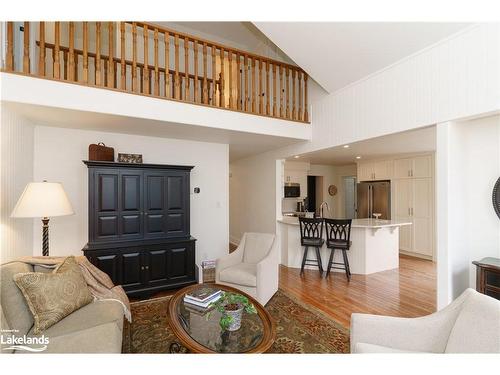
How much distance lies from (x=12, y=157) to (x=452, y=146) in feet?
15.4

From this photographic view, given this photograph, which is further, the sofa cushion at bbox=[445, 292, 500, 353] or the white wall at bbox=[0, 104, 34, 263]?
the white wall at bbox=[0, 104, 34, 263]

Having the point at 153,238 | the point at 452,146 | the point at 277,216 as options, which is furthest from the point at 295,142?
the point at 153,238

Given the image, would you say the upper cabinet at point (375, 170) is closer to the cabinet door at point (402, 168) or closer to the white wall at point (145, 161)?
the cabinet door at point (402, 168)

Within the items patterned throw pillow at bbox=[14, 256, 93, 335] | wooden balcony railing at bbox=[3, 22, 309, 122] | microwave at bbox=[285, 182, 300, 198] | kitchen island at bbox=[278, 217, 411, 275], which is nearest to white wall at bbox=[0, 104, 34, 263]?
wooden balcony railing at bbox=[3, 22, 309, 122]

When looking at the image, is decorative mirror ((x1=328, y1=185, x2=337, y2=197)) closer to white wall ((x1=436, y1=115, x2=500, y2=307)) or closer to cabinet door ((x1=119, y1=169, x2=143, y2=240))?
white wall ((x1=436, y1=115, x2=500, y2=307))

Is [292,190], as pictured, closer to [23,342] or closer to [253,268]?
[253,268]

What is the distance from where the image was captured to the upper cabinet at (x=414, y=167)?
5191 mm

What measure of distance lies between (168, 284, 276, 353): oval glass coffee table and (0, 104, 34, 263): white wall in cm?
205

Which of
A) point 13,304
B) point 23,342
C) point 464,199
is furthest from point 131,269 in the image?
point 464,199

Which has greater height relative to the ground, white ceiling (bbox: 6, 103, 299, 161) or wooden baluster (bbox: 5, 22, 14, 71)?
wooden baluster (bbox: 5, 22, 14, 71)

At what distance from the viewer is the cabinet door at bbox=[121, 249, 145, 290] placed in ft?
10.7

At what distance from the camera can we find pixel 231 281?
313 centimetres

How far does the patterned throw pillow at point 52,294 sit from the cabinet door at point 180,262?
4.73 feet
